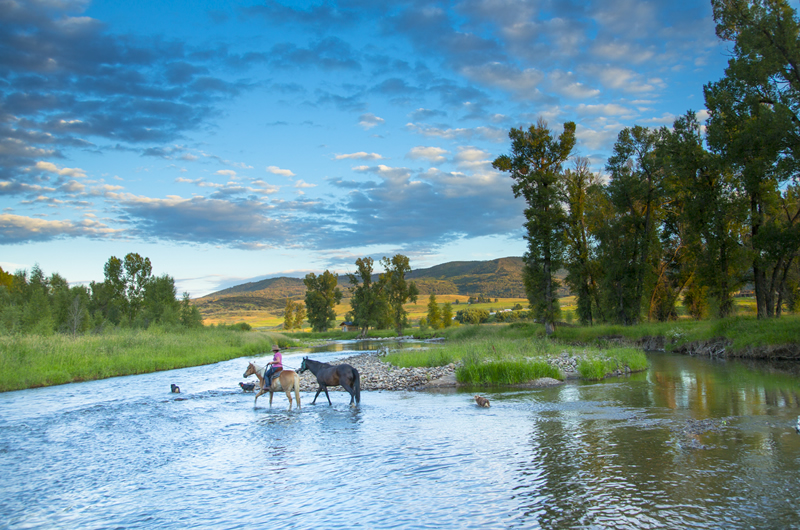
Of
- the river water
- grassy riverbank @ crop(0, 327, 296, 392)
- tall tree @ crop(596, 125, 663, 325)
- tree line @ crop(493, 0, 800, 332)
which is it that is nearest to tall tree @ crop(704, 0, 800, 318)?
tree line @ crop(493, 0, 800, 332)

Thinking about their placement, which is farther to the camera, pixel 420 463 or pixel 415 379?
pixel 415 379

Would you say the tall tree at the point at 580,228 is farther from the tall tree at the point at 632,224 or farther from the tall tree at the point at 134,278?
the tall tree at the point at 134,278

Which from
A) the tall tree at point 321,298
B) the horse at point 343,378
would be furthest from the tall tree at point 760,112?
the tall tree at point 321,298

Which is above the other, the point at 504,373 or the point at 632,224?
the point at 632,224

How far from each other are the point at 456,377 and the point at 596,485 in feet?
47.5

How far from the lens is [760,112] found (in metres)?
25.4

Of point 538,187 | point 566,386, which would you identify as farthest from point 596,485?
point 538,187

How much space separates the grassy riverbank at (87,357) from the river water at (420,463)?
31.6ft

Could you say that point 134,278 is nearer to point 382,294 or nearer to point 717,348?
point 382,294

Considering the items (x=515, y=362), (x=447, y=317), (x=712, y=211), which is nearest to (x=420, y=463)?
(x=515, y=362)

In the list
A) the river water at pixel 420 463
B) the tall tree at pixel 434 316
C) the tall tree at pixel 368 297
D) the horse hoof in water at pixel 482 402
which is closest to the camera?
the river water at pixel 420 463

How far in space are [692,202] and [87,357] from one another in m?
43.3

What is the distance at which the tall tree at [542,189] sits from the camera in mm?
41000

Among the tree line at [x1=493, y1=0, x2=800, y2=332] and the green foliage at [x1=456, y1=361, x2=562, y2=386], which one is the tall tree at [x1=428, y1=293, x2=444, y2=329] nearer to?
the tree line at [x1=493, y1=0, x2=800, y2=332]
